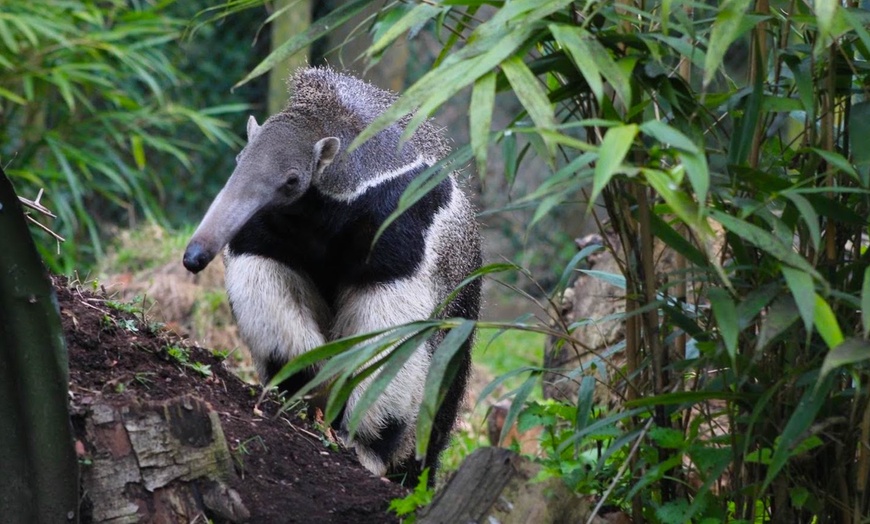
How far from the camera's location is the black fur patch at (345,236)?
4.34 metres

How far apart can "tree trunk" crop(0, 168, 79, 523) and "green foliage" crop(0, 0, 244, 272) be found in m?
5.76

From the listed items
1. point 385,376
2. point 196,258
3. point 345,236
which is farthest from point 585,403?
point 345,236

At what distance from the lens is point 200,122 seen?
9.24 m

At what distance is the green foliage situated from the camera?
8766 mm

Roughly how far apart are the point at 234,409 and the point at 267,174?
110 centimetres

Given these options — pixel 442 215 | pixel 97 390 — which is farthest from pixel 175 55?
pixel 97 390

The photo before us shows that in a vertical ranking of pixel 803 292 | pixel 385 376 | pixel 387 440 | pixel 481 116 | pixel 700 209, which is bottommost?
pixel 387 440

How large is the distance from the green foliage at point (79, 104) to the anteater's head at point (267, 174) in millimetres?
4196

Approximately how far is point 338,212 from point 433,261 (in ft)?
1.49

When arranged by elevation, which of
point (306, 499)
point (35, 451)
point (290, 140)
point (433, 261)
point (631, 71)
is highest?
point (631, 71)

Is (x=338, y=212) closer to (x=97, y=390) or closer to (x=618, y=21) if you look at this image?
(x=97, y=390)

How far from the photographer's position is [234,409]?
333 cm

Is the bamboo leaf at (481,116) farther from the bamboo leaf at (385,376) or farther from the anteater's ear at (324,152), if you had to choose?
the anteater's ear at (324,152)

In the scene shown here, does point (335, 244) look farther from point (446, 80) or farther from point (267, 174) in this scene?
point (446, 80)
